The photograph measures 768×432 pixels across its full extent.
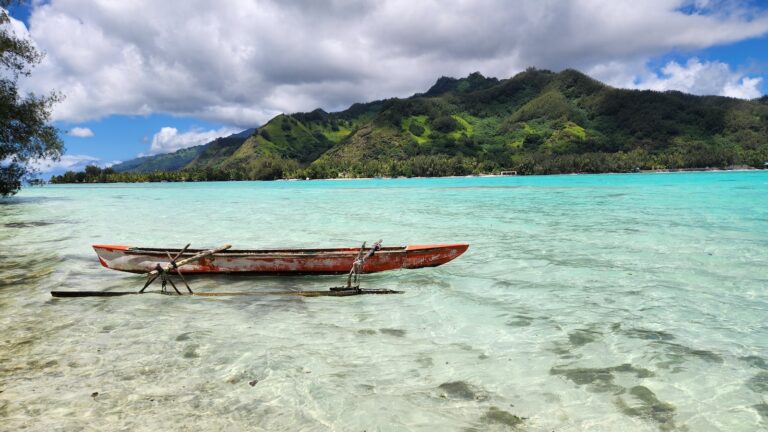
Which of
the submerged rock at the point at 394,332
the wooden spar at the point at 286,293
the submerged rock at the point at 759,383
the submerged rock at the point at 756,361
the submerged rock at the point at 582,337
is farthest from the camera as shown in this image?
the wooden spar at the point at 286,293

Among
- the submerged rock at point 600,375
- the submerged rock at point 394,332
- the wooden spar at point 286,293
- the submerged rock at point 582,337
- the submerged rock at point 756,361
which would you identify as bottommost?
the submerged rock at point 756,361

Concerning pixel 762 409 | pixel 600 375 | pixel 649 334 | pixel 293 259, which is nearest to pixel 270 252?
pixel 293 259

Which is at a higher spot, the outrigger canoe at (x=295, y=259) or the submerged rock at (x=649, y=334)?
the outrigger canoe at (x=295, y=259)

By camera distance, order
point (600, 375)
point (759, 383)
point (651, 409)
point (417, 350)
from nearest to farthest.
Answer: point (651, 409) → point (759, 383) → point (600, 375) → point (417, 350)

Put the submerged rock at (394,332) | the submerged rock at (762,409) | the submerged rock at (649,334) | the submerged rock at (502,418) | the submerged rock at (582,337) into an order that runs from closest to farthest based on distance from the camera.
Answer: the submerged rock at (502,418)
the submerged rock at (762,409)
the submerged rock at (582,337)
the submerged rock at (649,334)
the submerged rock at (394,332)

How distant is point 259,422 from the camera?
5082 millimetres

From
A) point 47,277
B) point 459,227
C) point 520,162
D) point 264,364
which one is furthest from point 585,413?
point 520,162

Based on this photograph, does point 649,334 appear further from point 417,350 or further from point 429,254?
point 429,254

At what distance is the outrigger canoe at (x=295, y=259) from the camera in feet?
37.8

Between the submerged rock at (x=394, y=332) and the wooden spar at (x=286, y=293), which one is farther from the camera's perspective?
the wooden spar at (x=286, y=293)

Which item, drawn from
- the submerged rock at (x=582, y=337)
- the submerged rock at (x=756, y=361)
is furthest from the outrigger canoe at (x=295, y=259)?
the submerged rock at (x=756, y=361)

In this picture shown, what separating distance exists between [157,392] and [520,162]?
184 meters

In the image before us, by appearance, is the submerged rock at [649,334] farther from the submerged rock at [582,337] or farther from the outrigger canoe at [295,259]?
the outrigger canoe at [295,259]

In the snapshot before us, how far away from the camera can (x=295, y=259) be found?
1159 centimetres
